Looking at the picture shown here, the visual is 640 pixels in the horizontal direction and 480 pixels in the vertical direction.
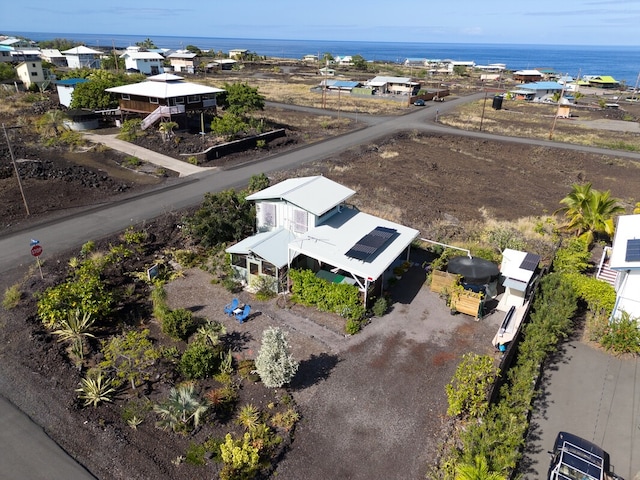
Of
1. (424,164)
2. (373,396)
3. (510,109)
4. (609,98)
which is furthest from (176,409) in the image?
(609,98)

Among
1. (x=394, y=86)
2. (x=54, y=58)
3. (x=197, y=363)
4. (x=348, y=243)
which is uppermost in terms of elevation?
(x=54, y=58)

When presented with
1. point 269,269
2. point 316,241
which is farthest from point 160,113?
point 316,241

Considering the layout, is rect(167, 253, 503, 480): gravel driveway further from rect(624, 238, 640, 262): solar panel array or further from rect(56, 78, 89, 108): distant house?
rect(56, 78, 89, 108): distant house

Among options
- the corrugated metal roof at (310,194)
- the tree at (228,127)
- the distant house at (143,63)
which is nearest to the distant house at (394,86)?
the tree at (228,127)

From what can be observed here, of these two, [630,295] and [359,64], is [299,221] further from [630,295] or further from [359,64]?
[359,64]

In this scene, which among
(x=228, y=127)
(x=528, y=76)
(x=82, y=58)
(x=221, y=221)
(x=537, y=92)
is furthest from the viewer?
(x=528, y=76)

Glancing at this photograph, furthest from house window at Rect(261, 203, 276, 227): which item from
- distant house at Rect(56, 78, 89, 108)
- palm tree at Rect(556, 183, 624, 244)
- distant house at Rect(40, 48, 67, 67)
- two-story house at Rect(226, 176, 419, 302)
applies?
distant house at Rect(40, 48, 67, 67)

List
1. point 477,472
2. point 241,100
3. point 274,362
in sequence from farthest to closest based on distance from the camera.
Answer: point 241,100
point 274,362
point 477,472

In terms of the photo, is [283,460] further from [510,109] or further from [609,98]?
[609,98]

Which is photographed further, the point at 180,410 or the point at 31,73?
the point at 31,73
